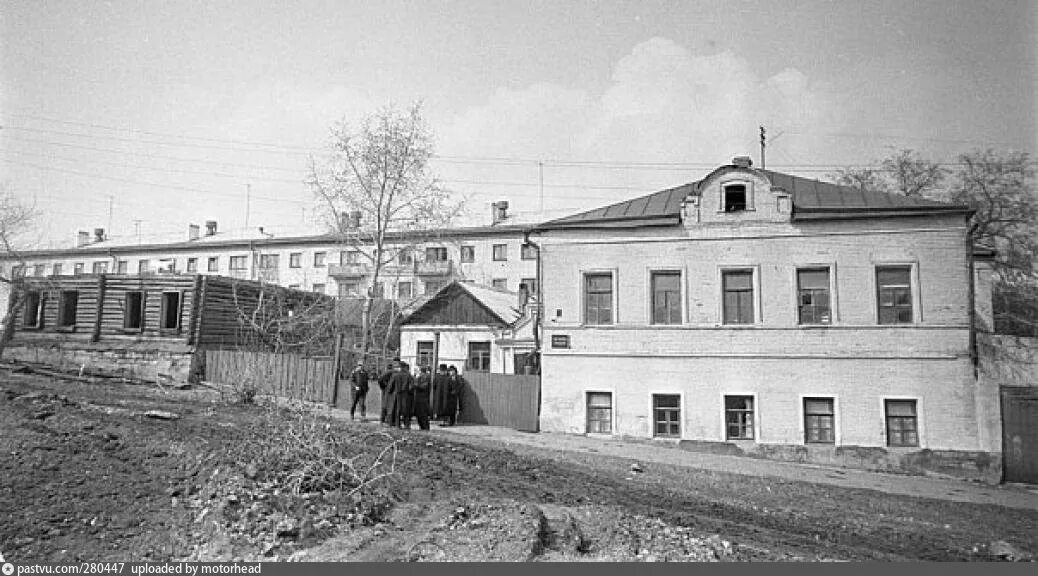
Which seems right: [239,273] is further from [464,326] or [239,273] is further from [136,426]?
[136,426]

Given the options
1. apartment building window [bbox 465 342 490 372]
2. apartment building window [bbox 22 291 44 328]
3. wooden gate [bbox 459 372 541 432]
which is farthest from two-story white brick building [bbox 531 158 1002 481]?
apartment building window [bbox 22 291 44 328]

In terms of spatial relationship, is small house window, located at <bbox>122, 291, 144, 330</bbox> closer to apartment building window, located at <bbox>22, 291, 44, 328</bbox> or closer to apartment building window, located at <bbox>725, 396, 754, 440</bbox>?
apartment building window, located at <bbox>22, 291, 44, 328</bbox>

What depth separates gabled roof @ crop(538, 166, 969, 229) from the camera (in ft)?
52.3

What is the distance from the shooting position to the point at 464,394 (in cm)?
1972

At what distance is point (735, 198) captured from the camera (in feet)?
56.1

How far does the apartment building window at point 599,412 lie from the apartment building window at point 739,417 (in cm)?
297

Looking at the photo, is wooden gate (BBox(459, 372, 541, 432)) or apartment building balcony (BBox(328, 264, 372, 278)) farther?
apartment building balcony (BBox(328, 264, 372, 278))

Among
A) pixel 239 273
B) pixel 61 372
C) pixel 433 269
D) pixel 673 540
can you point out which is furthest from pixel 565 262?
pixel 239 273

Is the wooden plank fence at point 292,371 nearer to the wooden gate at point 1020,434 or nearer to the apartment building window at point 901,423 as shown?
the apartment building window at point 901,423

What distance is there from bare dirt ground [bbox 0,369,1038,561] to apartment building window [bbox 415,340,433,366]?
16.8m

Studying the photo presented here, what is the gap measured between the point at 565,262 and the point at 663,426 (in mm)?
5058

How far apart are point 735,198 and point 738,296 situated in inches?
100

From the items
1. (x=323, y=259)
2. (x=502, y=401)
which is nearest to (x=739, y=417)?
(x=502, y=401)

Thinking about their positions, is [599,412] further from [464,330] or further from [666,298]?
[464,330]
